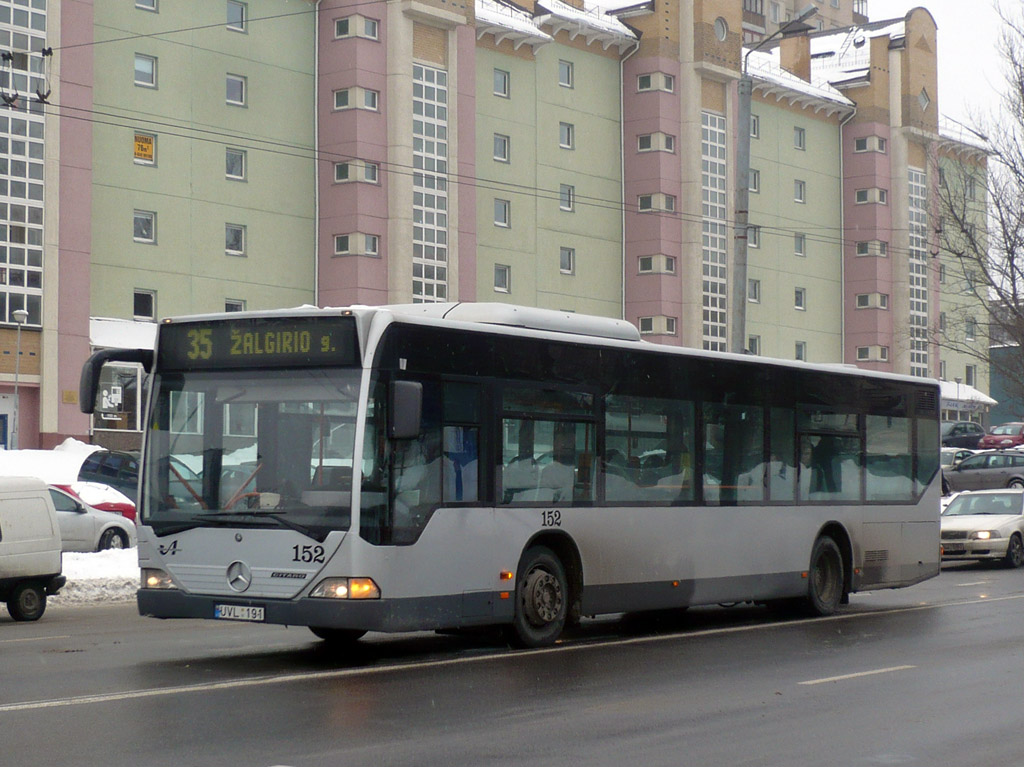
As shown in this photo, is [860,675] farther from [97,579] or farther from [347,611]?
[97,579]

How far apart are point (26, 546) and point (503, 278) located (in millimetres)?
41887

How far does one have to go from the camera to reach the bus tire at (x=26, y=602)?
1811cm

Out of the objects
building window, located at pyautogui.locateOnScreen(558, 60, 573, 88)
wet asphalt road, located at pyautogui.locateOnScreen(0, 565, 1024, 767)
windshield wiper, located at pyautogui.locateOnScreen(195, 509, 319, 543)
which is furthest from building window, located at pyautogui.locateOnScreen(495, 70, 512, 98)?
windshield wiper, located at pyautogui.locateOnScreen(195, 509, 319, 543)

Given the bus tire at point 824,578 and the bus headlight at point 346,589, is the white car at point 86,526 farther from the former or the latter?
the bus headlight at point 346,589

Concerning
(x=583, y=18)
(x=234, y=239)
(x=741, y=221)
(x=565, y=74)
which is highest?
(x=583, y=18)

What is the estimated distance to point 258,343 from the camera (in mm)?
12414

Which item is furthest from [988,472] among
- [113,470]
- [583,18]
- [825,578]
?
[825,578]

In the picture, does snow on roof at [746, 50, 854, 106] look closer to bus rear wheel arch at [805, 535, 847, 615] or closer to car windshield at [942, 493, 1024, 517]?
car windshield at [942, 493, 1024, 517]

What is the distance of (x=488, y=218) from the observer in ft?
191

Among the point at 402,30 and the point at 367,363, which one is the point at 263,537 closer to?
the point at 367,363

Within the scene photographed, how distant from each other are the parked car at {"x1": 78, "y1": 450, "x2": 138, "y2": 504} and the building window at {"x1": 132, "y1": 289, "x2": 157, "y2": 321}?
1235cm

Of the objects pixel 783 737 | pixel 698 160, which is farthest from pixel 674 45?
pixel 783 737

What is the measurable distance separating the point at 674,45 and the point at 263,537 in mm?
55648

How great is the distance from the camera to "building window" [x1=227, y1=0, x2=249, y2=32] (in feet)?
167
